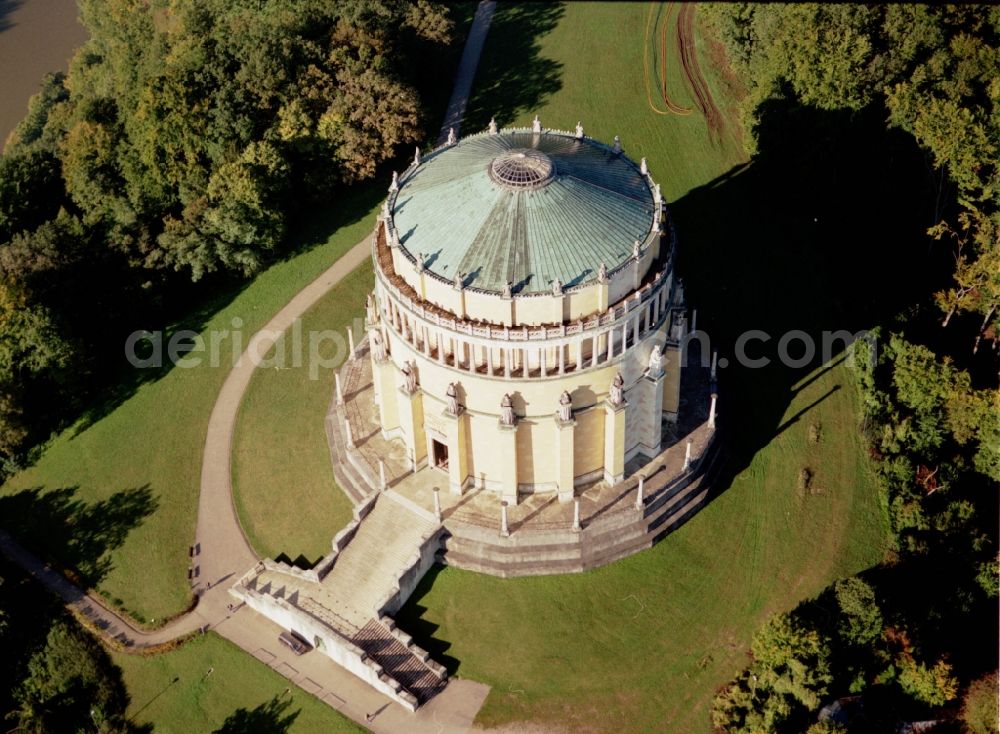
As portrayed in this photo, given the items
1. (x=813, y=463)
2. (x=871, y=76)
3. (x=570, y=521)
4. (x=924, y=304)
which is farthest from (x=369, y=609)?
(x=871, y=76)

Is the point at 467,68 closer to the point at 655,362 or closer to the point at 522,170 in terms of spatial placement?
the point at 522,170

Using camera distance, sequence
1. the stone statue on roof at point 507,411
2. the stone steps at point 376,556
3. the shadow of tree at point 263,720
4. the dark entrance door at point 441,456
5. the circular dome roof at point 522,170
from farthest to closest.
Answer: the dark entrance door at point 441,456
the stone steps at point 376,556
the circular dome roof at point 522,170
the stone statue on roof at point 507,411
the shadow of tree at point 263,720

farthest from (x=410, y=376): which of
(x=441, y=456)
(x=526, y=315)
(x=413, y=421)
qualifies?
(x=526, y=315)

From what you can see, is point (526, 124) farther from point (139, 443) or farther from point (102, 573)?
point (102, 573)

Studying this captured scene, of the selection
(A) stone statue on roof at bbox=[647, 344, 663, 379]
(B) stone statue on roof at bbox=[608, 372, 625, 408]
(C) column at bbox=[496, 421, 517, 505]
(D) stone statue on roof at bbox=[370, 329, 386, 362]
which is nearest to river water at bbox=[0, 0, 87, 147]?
(D) stone statue on roof at bbox=[370, 329, 386, 362]

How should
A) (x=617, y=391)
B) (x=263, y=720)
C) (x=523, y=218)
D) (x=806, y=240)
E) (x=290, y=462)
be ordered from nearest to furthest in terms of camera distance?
(x=263, y=720) → (x=523, y=218) → (x=617, y=391) → (x=290, y=462) → (x=806, y=240)

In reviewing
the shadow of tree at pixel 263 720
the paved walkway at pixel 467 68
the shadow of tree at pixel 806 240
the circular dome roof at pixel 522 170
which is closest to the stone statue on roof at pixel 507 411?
the circular dome roof at pixel 522 170

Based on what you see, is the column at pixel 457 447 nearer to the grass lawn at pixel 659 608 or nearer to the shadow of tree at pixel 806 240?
the grass lawn at pixel 659 608
